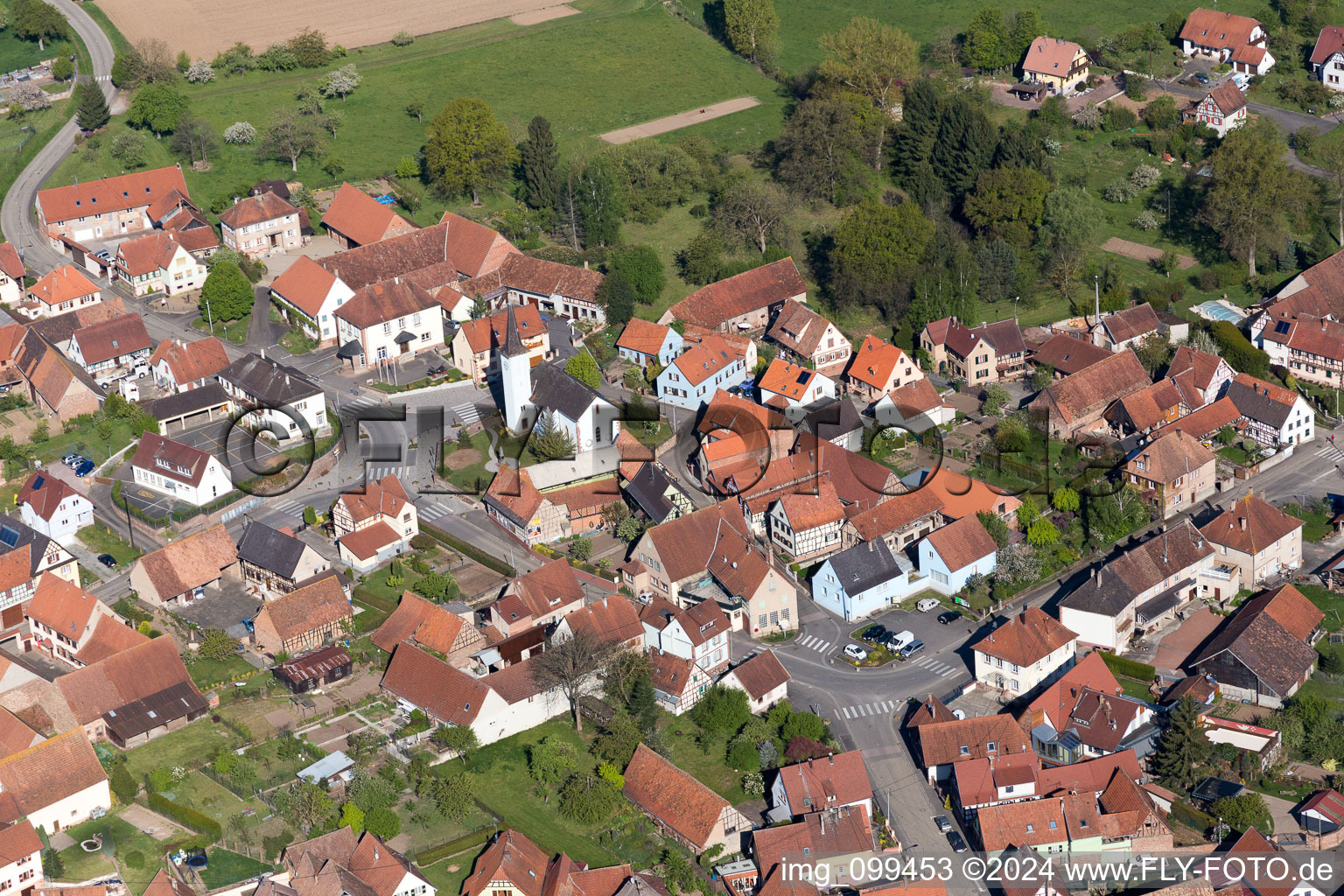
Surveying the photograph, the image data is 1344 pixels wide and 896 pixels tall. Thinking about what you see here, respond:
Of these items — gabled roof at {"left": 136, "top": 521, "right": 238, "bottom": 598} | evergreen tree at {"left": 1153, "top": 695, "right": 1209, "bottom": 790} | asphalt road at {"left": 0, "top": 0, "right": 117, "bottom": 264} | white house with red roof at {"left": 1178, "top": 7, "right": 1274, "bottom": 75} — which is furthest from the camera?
white house with red roof at {"left": 1178, "top": 7, "right": 1274, "bottom": 75}

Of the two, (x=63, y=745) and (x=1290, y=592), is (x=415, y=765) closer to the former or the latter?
(x=63, y=745)

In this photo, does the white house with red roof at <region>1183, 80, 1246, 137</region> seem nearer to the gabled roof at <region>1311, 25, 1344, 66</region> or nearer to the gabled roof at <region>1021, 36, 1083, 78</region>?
the gabled roof at <region>1311, 25, 1344, 66</region>

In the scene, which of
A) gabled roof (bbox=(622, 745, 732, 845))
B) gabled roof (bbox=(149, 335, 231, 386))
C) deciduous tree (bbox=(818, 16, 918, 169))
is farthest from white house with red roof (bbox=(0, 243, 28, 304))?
deciduous tree (bbox=(818, 16, 918, 169))

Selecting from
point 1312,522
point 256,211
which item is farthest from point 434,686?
point 256,211

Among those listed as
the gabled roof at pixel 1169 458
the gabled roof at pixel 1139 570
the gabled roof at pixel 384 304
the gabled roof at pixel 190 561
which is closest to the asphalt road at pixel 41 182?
the gabled roof at pixel 384 304

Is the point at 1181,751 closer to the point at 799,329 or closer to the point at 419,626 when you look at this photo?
the point at 419,626

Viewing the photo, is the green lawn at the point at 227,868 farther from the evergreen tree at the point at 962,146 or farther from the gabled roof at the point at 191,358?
the evergreen tree at the point at 962,146
